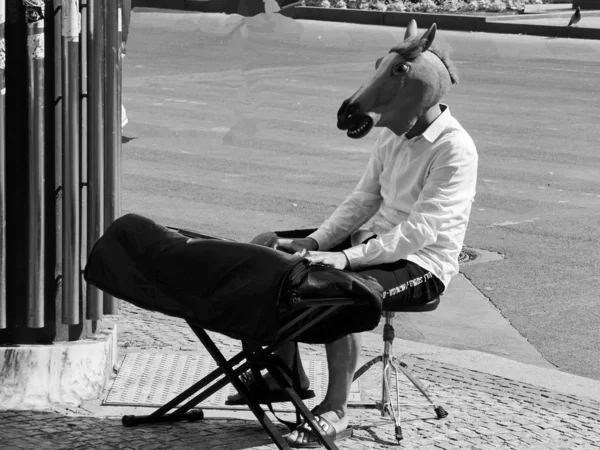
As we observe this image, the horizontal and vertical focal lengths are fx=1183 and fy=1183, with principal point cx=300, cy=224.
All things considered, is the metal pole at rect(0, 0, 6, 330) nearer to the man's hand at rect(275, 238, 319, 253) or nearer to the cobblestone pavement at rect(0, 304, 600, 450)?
the cobblestone pavement at rect(0, 304, 600, 450)

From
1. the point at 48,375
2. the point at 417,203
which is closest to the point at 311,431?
the point at 417,203

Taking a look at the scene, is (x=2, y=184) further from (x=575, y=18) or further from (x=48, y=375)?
(x=575, y=18)

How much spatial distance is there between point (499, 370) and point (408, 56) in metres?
1.99

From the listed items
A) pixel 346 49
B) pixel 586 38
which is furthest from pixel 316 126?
pixel 586 38

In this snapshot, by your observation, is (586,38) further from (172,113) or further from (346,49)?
(172,113)

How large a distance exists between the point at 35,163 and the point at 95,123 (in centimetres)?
34

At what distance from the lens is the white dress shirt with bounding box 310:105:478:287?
4902 mm

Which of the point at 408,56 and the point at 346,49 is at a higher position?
the point at 408,56

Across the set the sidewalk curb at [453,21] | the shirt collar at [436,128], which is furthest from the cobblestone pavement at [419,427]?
the sidewalk curb at [453,21]

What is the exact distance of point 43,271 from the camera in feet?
17.1

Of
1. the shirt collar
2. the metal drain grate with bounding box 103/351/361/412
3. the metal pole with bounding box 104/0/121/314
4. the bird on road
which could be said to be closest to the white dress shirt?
the shirt collar

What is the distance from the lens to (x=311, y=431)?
4.85 m

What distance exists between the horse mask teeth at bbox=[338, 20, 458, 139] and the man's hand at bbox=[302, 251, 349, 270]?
0.59 metres

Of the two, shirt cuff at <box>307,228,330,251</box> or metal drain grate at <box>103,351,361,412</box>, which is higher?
shirt cuff at <box>307,228,330,251</box>
